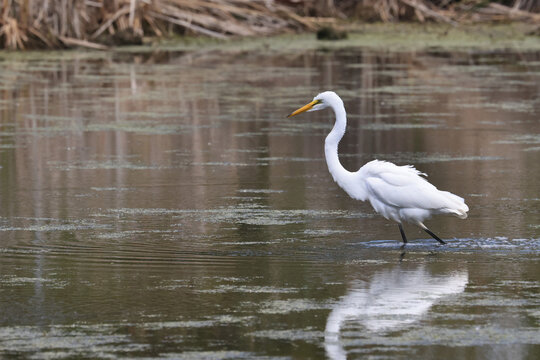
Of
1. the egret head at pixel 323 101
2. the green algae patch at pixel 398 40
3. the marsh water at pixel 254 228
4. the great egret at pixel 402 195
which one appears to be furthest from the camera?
the green algae patch at pixel 398 40

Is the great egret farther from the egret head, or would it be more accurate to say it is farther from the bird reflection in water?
the bird reflection in water

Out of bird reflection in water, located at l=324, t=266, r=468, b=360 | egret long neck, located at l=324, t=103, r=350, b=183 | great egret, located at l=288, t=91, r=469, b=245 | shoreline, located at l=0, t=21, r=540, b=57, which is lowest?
bird reflection in water, located at l=324, t=266, r=468, b=360

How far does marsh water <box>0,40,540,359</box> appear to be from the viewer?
570 cm

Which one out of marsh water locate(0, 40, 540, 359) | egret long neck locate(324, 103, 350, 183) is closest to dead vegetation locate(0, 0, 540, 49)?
marsh water locate(0, 40, 540, 359)

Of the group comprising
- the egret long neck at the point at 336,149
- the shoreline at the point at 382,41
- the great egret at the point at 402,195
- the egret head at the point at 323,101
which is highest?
the shoreline at the point at 382,41

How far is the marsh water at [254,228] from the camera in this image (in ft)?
18.7

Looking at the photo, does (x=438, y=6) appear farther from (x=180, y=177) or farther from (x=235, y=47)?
(x=180, y=177)

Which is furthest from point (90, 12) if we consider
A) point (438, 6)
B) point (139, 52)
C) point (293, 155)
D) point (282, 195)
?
point (282, 195)

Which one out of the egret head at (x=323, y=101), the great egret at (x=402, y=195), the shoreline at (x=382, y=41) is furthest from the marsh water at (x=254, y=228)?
the shoreline at (x=382, y=41)

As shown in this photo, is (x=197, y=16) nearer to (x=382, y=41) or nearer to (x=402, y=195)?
(x=382, y=41)

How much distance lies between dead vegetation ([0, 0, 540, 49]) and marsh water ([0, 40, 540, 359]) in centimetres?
555

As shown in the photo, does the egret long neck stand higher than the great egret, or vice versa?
the egret long neck

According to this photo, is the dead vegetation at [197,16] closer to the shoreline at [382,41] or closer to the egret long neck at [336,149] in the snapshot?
the shoreline at [382,41]

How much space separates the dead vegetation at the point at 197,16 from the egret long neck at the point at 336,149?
1513 centimetres
